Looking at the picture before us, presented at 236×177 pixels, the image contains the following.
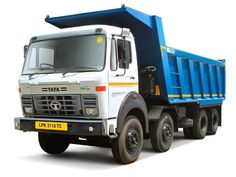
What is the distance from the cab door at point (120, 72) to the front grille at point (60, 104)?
73cm

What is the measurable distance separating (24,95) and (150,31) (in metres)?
3.55

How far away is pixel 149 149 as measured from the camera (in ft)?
31.1

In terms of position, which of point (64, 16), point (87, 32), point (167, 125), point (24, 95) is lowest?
point (167, 125)

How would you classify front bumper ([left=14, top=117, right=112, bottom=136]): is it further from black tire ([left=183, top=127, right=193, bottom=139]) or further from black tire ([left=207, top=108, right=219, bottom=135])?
black tire ([left=207, top=108, right=219, bottom=135])

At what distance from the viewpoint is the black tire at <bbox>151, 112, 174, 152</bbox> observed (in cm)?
881

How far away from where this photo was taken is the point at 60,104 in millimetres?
7359

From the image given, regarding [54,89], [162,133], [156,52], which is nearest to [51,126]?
[54,89]

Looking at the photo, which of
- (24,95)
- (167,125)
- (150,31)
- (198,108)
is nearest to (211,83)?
(198,108)

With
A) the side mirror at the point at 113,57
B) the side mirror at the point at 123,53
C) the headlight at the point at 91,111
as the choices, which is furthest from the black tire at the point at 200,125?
the headlight at the point at 91,111

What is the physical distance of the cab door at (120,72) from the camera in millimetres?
7152

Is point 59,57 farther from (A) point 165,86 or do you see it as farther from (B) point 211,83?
(B) point 211,83

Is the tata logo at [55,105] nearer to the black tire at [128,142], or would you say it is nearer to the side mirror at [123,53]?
the black tire at [128,142]

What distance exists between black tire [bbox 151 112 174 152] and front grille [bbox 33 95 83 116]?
2488mm

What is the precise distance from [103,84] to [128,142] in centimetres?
154
